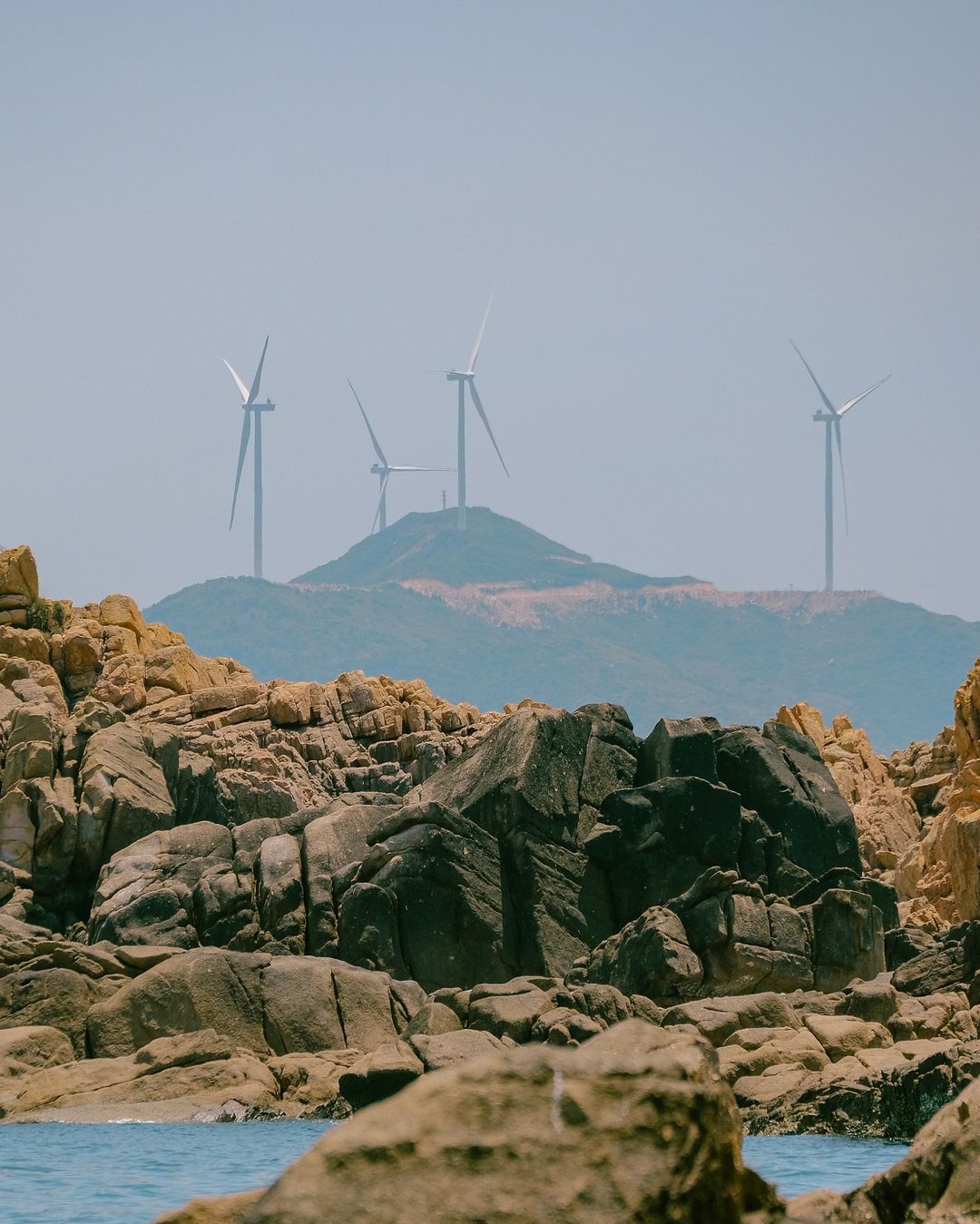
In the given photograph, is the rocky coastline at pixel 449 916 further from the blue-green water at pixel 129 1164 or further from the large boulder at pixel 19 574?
the large boulder at pixel 19 574

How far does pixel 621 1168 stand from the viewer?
29.5 ft

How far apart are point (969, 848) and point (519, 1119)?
38923mm

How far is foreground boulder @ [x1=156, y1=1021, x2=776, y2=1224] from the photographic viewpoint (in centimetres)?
869

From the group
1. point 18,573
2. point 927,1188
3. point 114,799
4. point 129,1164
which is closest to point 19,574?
point 18,573

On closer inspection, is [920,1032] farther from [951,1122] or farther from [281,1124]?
[951,1122]

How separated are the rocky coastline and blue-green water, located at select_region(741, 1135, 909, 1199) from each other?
0.67m

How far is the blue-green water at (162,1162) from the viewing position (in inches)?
923

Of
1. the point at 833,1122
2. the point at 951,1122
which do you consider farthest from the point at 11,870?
the point at 951,1122

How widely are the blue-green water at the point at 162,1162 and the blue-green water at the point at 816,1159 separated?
0.02 m

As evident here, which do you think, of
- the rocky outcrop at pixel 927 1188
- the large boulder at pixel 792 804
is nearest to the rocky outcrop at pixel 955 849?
the large boulder at pixel 792 804

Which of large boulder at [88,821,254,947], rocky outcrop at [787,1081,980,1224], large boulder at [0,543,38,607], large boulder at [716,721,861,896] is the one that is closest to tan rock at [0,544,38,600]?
large boulder at [0,543,38,607]

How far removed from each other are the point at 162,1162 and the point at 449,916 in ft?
45.6

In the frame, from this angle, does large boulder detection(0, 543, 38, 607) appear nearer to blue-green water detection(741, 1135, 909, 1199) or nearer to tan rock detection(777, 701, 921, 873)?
tan rock detection(777, 701, 921, 873)

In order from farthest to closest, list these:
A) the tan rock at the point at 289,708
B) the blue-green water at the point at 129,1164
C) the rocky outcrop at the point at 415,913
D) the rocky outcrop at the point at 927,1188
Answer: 1. the tan rock at the point at 289,708
2. the rocky outcrop at the point at 415,913
3. the blue-green water at the point at 129,1164
4. the rocky outcrop at the point at 927,1188
